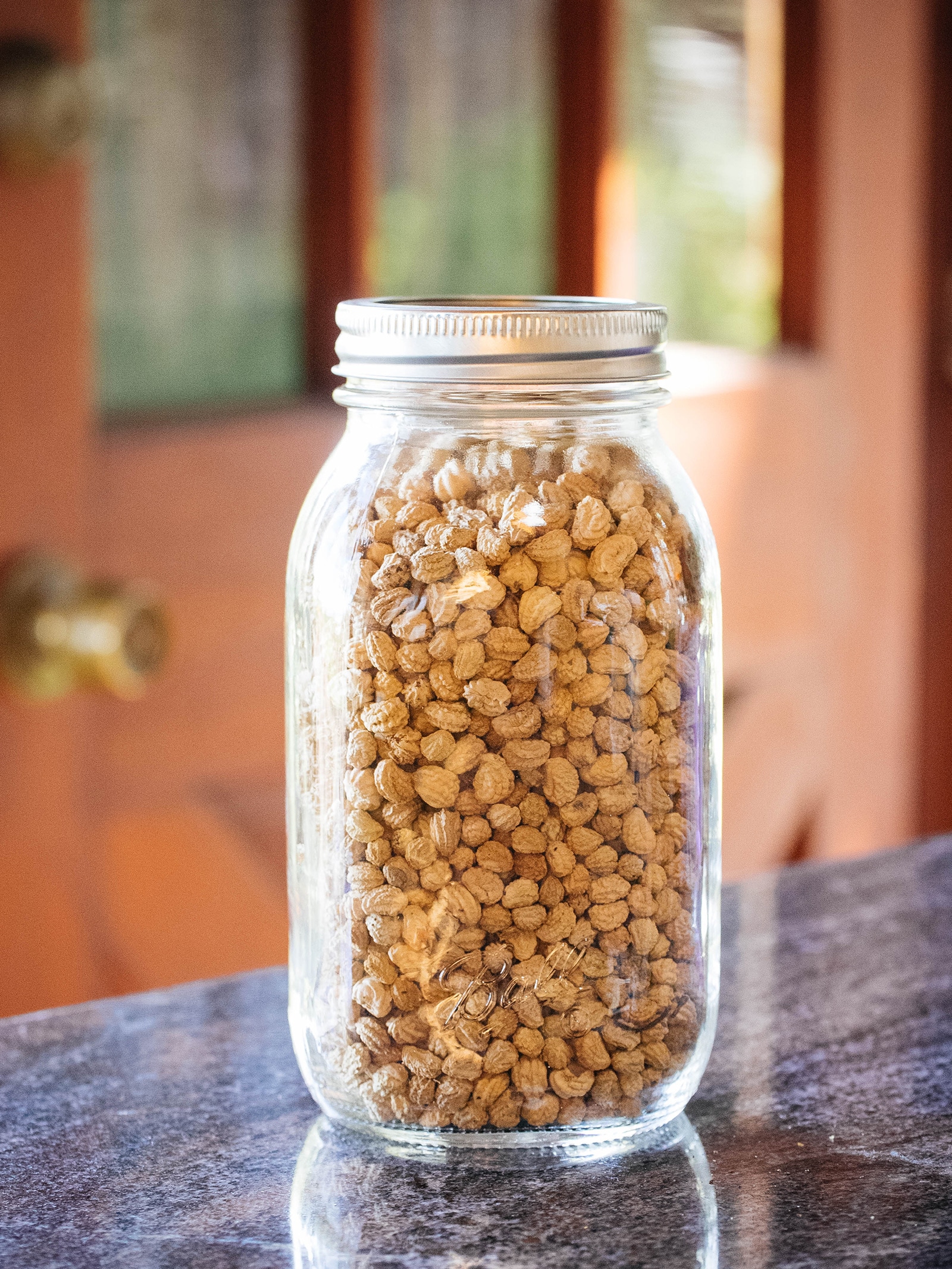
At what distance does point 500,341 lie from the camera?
0.48m

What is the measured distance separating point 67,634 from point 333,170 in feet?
1.90

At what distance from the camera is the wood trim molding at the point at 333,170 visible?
1.54 metres

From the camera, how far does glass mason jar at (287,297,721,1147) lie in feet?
1.57

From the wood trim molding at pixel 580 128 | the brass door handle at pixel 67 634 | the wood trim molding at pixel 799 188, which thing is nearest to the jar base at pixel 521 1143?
the brass door handle at pixel 67 634

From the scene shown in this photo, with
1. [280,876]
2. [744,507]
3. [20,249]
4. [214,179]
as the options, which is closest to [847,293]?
[744,507]

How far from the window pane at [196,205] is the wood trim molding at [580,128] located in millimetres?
368

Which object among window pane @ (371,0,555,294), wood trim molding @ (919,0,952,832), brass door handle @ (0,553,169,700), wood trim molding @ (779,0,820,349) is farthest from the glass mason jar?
wood trim molding @ (919,0,952,832)

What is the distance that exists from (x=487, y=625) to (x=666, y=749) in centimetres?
7

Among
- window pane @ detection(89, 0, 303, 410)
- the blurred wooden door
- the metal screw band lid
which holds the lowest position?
the blurred wooden door

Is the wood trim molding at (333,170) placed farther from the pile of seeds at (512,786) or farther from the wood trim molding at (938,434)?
the pile of seeds at (512,786)

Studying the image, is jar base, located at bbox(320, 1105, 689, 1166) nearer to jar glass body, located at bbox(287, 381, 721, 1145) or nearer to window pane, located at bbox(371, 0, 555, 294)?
jar glass body, located at bbox(287, 381, 721, 1145)

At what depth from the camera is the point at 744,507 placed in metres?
2.00

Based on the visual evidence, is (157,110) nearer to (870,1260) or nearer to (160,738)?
(160,738)

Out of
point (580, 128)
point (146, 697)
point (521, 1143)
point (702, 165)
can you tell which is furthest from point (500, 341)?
point (702, 165)
